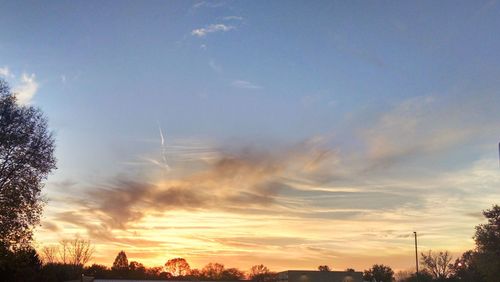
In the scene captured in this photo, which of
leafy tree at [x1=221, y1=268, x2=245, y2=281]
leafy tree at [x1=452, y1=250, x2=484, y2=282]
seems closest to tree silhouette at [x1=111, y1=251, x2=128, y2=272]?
leafy tree at [x1=221, y1=268, x2=245, y2=281]

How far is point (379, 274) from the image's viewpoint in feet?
477

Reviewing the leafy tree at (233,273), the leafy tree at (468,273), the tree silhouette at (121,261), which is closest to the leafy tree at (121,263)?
the tree silhouette at (121,261)

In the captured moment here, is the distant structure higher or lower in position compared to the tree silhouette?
lower

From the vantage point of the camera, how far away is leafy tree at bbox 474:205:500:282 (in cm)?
6781

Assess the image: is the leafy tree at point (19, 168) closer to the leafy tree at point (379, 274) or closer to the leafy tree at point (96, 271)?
the leafy tree at point (96, 271)

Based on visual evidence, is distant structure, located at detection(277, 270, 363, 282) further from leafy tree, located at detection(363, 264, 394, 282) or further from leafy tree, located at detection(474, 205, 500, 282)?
leafy tree, located at detection(474, 205, 500, 282)

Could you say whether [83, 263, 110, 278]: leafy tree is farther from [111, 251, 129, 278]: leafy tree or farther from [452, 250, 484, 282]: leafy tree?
[452, 250, 484, 282]: leafy tree

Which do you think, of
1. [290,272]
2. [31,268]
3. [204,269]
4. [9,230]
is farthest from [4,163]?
[204,269]

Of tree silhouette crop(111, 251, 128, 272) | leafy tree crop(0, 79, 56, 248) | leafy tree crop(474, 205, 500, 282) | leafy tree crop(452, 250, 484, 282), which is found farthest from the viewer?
tree silhouette crop(111, 251, 128, 272)

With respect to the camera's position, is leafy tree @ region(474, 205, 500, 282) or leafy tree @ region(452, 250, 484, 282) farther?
leafy tree @ region(452, 250, 484, 282)

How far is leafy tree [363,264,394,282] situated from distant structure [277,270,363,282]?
11.5 meters

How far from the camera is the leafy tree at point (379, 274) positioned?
144250 millimetres

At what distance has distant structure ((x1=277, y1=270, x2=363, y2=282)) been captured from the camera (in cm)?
12962

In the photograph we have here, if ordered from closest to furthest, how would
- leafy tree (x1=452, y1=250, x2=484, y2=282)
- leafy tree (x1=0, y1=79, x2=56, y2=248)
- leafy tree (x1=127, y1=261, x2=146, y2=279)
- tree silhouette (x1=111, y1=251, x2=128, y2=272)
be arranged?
leafy tree (x1=0, y1=79, x2=56, y2=248) → leafy tree (x1=452, y1=250, x2=484, y2=282) → leafy tree (x1=127, y1=261, x2=146, y2=279) → tree silhouette (x1=111, y1=251, x2=128, y2=272)
